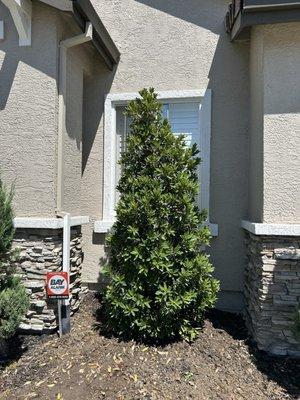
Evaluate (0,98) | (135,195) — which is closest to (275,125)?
(135,195)

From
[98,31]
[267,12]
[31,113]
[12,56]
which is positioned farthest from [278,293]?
[12,56]

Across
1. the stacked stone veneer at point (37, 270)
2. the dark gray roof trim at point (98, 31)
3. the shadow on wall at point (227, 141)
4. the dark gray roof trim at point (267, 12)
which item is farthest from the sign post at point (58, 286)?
the dark gray roof trim at point (267, 12)

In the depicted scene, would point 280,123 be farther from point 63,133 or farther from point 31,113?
point 31,113

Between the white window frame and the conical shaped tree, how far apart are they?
2.93 feet

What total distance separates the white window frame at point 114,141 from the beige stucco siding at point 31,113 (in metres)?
1.28

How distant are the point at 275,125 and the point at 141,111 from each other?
65.9 inches

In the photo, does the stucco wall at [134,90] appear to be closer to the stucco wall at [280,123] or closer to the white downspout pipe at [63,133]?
the white downspout pipe at [63,133]

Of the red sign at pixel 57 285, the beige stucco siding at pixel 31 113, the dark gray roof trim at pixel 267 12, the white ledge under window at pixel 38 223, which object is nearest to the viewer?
the dark gray roof trim at pixel 267 12

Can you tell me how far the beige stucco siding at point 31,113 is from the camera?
189 inches

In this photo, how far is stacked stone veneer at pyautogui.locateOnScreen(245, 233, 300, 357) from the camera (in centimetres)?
434

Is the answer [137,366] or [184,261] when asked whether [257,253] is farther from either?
[137,366]

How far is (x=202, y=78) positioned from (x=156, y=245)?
2.82m

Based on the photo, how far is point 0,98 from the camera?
4.91m

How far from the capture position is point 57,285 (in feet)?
15.0
